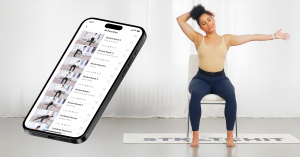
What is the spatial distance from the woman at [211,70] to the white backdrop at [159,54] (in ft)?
3.27

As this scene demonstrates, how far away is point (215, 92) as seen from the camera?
2416 millimetres

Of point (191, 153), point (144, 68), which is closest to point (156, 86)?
point (144, 68)

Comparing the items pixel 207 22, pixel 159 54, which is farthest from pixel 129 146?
pixel 159 54

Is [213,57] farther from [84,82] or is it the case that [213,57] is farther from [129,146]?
[84,82]

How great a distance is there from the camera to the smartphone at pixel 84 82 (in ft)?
3.35

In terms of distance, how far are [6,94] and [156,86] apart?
5.38 ft

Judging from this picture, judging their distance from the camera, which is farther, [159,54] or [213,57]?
[159,54]

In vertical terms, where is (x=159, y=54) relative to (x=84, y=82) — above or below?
below

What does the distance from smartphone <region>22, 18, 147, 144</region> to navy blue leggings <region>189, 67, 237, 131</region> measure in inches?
50.1

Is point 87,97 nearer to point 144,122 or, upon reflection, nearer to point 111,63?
point 111,63

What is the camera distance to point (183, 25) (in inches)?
98.0

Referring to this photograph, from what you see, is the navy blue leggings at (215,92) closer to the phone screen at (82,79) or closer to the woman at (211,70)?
the woman at (211,70)

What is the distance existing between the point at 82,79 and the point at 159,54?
2411 millimetres

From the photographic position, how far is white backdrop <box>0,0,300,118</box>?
344 centimetres
